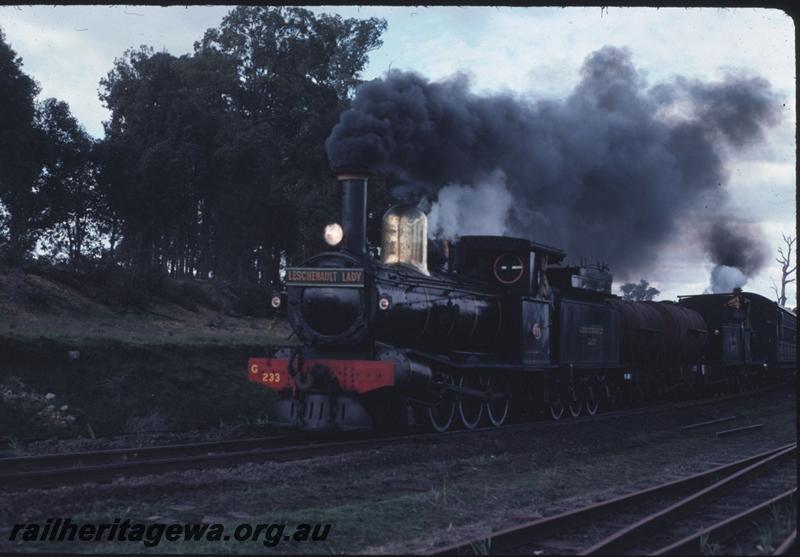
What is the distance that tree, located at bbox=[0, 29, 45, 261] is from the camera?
1170 inches

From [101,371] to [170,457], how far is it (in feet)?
21.2

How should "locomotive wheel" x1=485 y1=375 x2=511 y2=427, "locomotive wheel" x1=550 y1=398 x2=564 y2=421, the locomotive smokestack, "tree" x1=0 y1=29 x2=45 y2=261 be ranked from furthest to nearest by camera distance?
1. "tree" x1=0 y1=29 x2=45 y2=261
2. "locomotive wheel" x1=550 y1=398 x2=564 y2=421
3. "locomotive wheel" x1=485 y1=375 x2=511 y2=427
4. the locomotive smokestack

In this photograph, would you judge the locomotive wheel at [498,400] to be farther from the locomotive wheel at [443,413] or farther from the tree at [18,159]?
the tree at [18,159]

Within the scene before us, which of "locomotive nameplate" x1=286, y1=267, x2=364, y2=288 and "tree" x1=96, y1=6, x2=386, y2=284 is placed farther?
"tree" x1=96, y1=6, x2=386, y2=284

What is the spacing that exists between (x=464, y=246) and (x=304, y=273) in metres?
4.41

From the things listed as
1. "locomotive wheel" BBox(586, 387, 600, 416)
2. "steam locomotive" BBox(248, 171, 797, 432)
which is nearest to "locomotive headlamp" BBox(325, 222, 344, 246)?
"steam locomotive" BBox(248, 171, 797, 432)

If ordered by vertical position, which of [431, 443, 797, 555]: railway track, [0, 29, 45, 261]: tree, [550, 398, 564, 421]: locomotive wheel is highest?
[0, 29, 45, 261]: tree

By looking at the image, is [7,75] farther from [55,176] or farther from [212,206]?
[212,206]

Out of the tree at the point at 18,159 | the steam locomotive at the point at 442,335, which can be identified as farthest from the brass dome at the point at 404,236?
the tree at the point at 18,159

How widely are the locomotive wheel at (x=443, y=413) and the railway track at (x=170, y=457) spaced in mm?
364

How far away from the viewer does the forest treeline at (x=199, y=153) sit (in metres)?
33.5

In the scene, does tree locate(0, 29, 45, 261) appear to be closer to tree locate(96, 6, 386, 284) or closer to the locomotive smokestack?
tree locate(96, 6, 386, 284)

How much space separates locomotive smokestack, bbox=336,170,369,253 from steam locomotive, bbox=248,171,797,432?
0.02 metres

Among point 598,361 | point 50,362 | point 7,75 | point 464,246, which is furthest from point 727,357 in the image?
point 7,75
